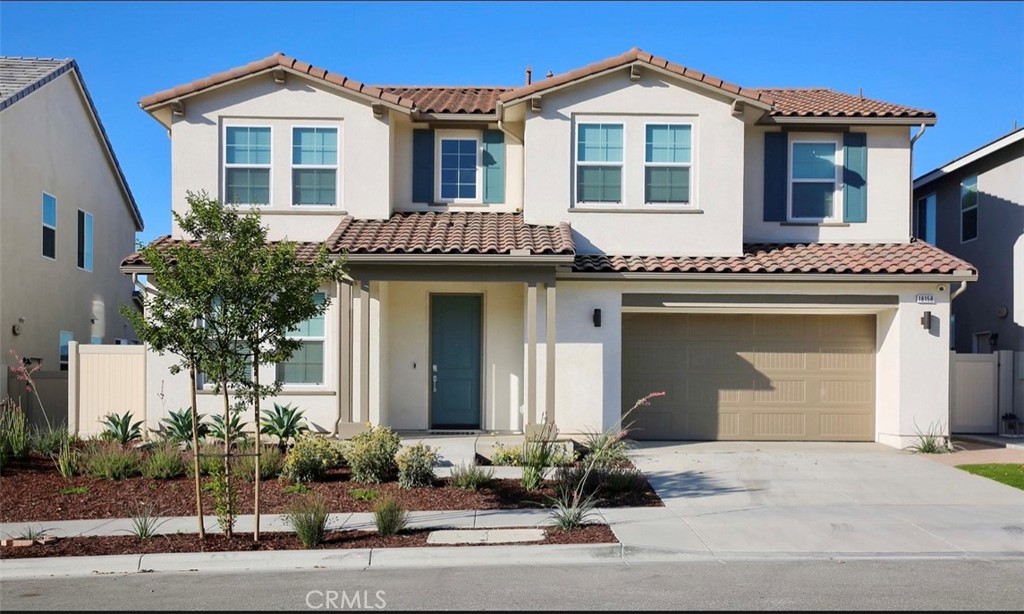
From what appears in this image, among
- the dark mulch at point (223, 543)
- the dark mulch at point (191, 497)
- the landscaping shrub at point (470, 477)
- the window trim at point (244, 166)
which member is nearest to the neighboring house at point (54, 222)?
the window trim at point (244, 166)

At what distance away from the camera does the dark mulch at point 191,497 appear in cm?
1059

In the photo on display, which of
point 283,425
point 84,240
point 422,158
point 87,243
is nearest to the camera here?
point 283,425

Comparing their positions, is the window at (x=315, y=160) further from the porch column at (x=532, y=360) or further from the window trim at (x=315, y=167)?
the porch column at (x=532, y=360)

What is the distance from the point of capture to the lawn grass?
1205cm

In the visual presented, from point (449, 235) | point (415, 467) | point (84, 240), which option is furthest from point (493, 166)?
point (84, 240)

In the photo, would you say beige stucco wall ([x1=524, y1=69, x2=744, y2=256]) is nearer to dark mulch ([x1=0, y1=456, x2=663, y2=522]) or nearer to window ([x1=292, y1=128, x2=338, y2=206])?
window ([x1=292, y1=128, x2=338, y2=206])

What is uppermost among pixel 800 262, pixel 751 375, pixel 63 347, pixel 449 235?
pixel 449 235

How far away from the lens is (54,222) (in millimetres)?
19438

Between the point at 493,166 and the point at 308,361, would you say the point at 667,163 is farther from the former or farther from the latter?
the point at 308,361

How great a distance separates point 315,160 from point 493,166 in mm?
3174

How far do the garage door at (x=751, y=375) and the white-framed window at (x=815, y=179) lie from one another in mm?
1972

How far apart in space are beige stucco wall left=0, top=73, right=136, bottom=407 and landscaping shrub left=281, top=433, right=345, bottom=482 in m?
6.97

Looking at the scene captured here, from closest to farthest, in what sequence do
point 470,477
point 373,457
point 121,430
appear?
point 470,477 → point 373,457 → point 121,430

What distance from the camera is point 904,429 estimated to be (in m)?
14.6
